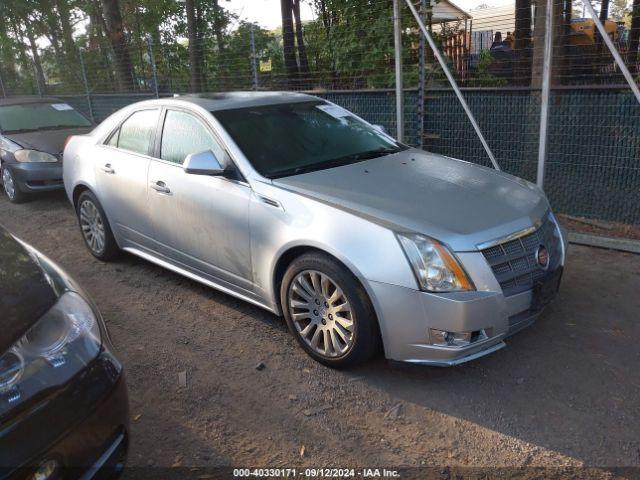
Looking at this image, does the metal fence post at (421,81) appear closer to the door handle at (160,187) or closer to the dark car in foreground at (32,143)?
the door handle at (160,187)

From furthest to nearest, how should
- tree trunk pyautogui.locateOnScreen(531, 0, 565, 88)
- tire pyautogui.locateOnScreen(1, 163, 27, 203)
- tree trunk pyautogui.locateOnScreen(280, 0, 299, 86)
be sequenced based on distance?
tree trunk pyautogui.locateOnScreen(280, 0, 299, 86) → tire pyautogui.locateOnScreen(1, 163, 27, 203) → tree trunk pyautogui.locateOnScreen(531, 0, 565, 88)

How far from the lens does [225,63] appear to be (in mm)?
10531

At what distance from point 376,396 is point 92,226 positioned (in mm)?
3504

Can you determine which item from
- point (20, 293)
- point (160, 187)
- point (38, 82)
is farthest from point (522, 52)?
point (38, 82)

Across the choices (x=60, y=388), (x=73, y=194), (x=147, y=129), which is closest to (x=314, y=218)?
(x=60, y=388)

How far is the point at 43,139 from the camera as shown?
827cm

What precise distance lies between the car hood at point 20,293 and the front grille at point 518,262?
7.06 feet

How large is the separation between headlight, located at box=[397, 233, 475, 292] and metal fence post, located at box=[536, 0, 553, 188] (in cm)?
347

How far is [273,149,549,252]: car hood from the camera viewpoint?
3.15 meters

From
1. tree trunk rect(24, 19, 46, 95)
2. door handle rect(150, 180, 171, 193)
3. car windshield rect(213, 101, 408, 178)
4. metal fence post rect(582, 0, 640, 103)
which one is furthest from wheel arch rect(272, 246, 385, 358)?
tree trunk rect(24, 19, 46, 95)

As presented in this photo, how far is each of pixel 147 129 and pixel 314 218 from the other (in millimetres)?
Result: 2090

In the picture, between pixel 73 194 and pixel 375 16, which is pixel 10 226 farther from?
pixel 375 16

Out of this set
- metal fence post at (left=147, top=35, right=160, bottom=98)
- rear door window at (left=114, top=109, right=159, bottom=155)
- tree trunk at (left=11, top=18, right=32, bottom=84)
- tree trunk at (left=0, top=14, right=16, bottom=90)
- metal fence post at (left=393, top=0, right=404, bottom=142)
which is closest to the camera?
rear door window at (left=114, top=109, right=159, bottom=155)

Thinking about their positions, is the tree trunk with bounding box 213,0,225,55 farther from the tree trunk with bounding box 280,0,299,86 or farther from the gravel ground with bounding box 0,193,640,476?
the gravel ground with bounding box 0,193,640,476
